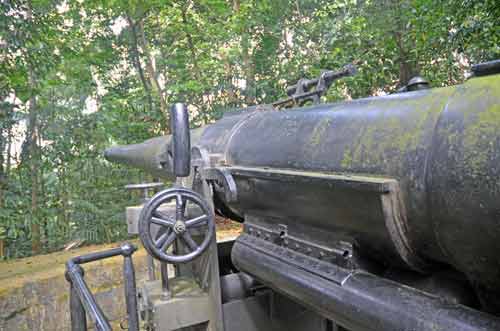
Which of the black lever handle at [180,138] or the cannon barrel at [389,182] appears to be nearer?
the cannon barrel at [389,182]

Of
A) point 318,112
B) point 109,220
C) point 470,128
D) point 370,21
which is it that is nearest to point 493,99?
point 470,128

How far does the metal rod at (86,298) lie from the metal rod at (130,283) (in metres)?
0.20

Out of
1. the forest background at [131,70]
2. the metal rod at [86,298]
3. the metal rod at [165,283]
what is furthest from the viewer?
the forest background at [131,70]

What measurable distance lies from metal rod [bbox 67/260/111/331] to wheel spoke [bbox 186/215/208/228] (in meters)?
0.50

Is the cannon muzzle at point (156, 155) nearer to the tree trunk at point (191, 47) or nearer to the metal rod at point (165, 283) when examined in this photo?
the metal rod at point (165, 283)

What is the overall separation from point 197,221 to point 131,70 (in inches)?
276

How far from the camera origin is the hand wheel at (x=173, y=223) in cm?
188

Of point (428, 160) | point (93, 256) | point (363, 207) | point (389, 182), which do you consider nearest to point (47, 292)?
point (93, 256)

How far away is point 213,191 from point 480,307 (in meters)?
1.40

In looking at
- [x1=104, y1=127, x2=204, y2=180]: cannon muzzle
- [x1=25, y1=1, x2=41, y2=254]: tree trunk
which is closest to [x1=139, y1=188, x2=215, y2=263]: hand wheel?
[x1=104, y1=127, x2=204, y2=180]: cannon muzzle

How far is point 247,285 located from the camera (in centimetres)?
244

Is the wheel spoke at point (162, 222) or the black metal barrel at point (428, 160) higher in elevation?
the black metal barrel at point (428, 160)

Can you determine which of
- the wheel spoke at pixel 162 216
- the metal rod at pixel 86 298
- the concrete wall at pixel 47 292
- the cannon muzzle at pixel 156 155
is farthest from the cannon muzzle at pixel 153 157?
the concrete wall at pixel 47 292

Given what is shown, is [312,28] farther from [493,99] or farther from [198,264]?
[493,99]
